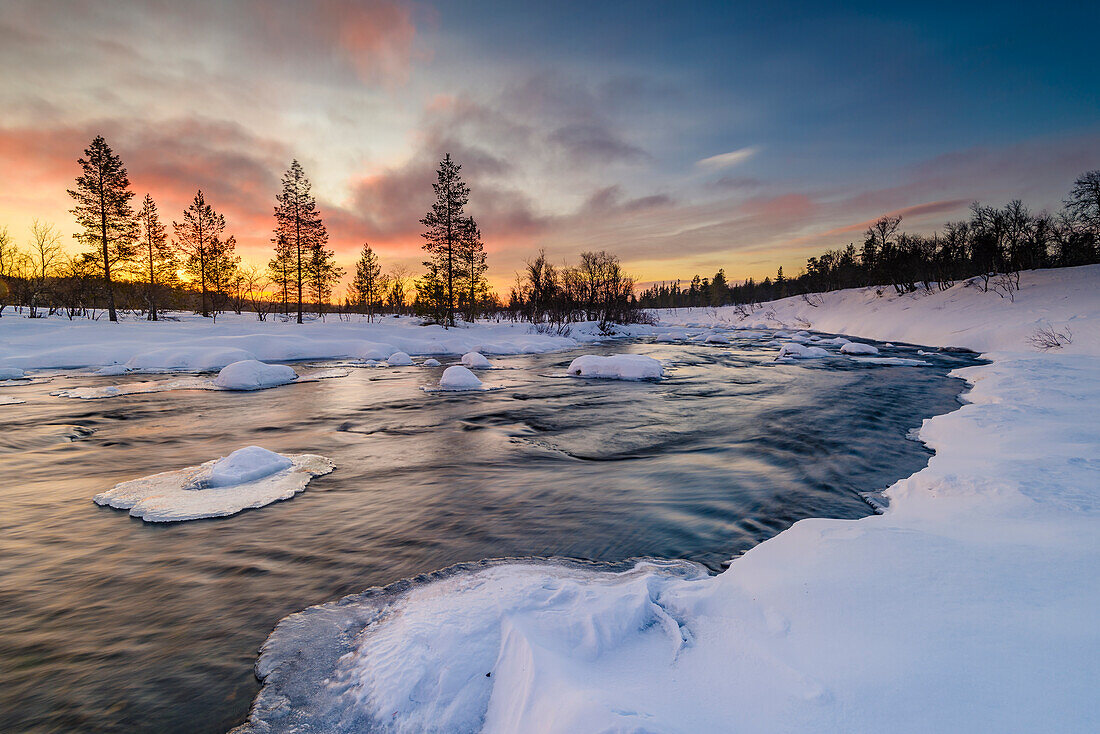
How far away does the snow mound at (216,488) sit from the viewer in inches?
183

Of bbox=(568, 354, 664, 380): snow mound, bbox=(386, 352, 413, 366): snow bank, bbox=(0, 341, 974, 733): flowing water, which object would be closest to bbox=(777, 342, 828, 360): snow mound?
bbox=(568, 354, 664, 380): snow mound

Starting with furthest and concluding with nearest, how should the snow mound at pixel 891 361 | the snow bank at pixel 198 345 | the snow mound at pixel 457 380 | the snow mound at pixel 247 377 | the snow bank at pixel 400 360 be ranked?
the snow bank at pixel 400 360, the snow mound at pixel 891 361, the snow bank at pixel 198 345, the snow mound at pixel 457 380, the snow mound at pixel 247 377

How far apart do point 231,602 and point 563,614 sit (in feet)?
8.45

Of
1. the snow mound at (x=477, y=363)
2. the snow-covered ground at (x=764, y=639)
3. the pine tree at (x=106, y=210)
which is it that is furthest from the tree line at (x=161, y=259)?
the snow-covered ground at (x=764, y=639)

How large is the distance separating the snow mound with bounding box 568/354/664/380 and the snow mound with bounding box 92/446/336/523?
10551mm

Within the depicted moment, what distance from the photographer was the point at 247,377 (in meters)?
12.8

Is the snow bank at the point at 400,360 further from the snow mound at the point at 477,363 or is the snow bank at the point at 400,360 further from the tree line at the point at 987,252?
the tree line at the point at 987,252

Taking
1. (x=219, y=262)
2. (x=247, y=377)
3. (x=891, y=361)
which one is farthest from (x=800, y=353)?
(x=219, y=262)

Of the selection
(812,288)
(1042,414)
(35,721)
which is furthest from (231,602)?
(812,288)

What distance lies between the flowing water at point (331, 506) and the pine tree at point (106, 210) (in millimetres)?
23525

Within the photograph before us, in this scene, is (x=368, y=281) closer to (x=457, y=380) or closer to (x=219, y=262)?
(x=219, y=262)

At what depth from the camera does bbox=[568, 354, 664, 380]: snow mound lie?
1479 centimetres

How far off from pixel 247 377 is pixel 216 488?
920 cm

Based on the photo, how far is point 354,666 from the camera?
7.64 ft
